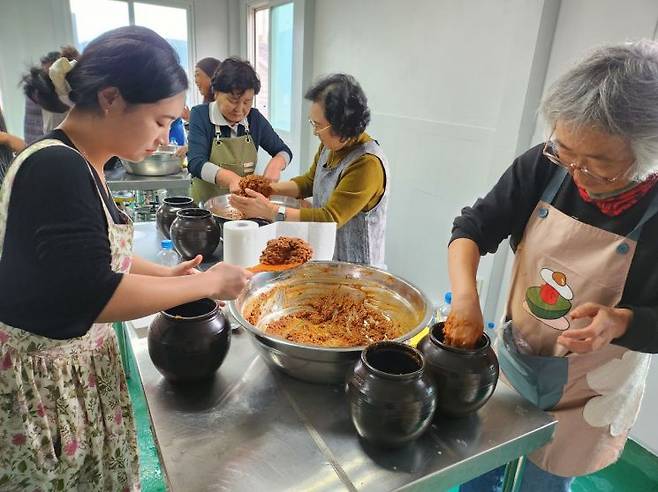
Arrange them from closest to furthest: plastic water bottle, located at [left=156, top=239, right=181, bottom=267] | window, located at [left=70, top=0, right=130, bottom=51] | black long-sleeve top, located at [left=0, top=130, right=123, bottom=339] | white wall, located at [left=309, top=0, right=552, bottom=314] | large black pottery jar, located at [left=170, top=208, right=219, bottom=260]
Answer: black long-sleeve top, located at [left=0, top=130, right=123, bottom=339], large black pottery jar, located at [left=170, top=208, right=219, bottom=260], plastic water bottle, located at [left=156, top=239, right=181, bottom=267], white wall, located at [left=309, top=0, right=552, bottom=314], window, located at [left=70, top=0, right=130, bottom=51]

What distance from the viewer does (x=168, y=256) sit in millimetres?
1846

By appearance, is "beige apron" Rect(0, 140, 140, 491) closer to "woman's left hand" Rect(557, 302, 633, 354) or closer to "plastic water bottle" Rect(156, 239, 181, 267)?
"plastic water bottle" Rect(156, 239, 181, 267)

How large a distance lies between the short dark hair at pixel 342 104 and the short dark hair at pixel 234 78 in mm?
736

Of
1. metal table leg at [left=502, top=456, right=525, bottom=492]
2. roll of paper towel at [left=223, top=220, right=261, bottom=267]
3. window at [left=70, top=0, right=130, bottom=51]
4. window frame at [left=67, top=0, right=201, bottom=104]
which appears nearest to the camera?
metal table leg at [left=502, top=456, right=525, bottom=492]

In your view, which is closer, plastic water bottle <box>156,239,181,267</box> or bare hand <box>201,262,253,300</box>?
bare hand <box>201,262,253,300</box>

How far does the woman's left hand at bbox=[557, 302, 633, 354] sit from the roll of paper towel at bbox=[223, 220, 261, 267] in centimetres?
105

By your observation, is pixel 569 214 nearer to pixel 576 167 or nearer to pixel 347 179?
pixel 576 167

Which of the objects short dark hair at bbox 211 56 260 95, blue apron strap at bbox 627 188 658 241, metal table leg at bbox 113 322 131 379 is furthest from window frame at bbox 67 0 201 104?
blue apron strap at bbox 627 188 658 241

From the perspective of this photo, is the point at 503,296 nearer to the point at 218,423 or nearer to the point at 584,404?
the point at 584,404

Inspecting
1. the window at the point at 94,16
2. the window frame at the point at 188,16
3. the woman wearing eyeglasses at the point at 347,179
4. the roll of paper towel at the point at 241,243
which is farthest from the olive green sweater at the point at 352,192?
the window at the point at 94,16

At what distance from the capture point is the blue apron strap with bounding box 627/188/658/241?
100 centimetres

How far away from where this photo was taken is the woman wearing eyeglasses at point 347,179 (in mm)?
1872

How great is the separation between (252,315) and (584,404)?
969mm

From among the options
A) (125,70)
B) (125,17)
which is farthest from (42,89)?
(125,17)
